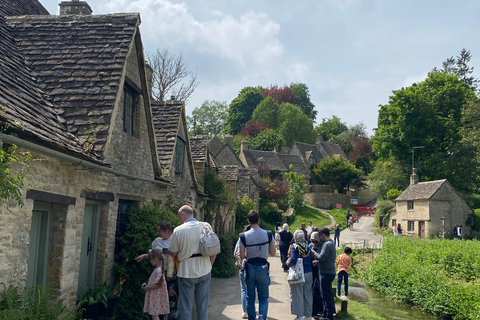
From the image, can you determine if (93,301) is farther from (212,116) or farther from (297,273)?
(212,116)

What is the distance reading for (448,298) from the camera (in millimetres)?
13891

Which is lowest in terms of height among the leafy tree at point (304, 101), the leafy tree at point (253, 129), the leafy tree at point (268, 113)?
the leafy tree at point (253, 129)

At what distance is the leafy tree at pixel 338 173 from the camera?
6188 cm

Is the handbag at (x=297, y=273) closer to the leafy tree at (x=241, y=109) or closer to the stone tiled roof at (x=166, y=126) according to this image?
the stone tiled roof at (x=166, y=126)

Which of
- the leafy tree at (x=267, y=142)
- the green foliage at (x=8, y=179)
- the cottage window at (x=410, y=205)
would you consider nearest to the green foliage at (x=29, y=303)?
the green foliage at (x=8, y=179)

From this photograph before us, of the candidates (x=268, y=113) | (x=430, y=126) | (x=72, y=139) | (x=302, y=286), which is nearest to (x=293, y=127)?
→ (x=268, y=113)

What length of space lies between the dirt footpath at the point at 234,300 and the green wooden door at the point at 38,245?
3.49 m

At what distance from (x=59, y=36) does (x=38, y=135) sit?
465cm

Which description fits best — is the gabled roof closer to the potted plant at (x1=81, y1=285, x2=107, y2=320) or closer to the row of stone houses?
the row of stone houses

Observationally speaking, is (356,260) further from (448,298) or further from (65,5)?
(65,5)

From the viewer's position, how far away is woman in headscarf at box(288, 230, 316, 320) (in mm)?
8516

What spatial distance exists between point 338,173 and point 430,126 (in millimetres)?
15122

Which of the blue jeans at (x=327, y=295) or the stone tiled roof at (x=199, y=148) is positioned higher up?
the stone tiled roof at (x=199, y=148)

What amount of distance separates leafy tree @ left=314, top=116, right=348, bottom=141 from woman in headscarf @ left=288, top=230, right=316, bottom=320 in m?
83.9
